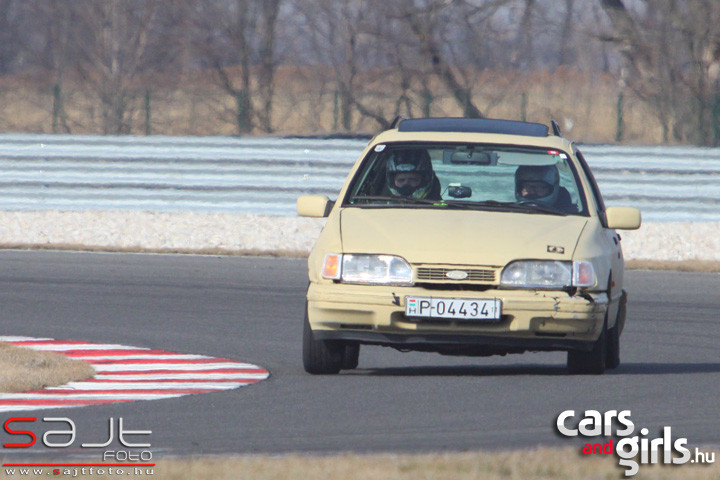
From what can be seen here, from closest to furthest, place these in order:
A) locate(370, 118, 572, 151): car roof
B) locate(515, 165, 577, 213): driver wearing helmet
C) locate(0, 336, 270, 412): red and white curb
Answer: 1. locate(0, 336, 270, 412): red and white curb
2. locate(515, 165, 577, 213): driver wearing helmet
3. locate(370, 118, 572, 151): car roof

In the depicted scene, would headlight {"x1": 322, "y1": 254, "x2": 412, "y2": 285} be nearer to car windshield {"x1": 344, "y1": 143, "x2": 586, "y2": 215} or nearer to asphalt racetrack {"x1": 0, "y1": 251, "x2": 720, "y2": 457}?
asphalt racetrack {"x1": 0, "y1": 251, "x2": 720, "y2": 457}

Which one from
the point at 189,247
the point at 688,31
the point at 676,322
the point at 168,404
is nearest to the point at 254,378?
the point at 168,404

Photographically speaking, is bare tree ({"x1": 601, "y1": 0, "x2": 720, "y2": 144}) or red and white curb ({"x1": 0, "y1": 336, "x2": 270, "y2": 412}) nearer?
red and white curb ({"x1": 0, "y1": 336, "x2": 270, "y2": 412})

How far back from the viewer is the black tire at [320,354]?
873 centimetres

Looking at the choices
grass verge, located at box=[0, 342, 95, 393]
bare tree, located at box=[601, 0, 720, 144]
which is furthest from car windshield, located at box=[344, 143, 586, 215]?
bare tree, located at box=[601, 0, 720, 144]

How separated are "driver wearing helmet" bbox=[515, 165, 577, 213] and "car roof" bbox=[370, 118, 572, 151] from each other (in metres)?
0.29

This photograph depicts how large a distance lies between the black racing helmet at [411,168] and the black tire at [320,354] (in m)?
1.19

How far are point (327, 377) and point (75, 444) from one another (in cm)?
275

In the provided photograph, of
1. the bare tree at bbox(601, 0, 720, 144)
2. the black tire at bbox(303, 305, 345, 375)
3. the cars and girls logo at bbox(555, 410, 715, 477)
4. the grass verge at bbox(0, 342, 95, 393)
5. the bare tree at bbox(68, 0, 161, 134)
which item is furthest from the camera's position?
the bare tree at bbox(68, 0, 161, 134)

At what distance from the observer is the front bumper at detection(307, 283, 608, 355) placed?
8.23 m

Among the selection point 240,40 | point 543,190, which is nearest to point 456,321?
point 543,190

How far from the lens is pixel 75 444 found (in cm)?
630

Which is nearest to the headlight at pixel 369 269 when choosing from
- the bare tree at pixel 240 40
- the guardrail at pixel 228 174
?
the guardrail at pixel 228 174

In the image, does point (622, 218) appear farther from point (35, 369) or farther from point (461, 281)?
point (35, 369)
